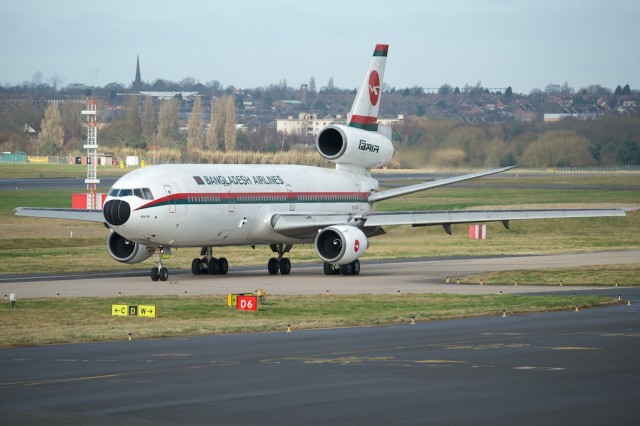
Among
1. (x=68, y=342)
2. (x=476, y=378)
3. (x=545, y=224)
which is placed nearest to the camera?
(x=476, y=378)

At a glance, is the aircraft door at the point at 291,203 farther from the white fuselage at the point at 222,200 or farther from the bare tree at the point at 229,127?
the bare tree at the point at 229,127

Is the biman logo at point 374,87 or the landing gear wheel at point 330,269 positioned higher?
the biman logo at point 374,87

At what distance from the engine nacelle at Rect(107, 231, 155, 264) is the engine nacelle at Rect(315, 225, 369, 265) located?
7229mm

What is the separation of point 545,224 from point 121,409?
66.3 m

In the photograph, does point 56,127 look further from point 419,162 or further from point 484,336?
point 484,336

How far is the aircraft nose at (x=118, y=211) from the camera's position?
156ft

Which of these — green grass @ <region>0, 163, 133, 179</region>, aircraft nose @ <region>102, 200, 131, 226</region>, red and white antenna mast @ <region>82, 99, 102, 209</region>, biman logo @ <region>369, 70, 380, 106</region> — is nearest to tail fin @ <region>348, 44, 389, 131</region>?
biman logo @ <region>369, 70, 380, 106</region>

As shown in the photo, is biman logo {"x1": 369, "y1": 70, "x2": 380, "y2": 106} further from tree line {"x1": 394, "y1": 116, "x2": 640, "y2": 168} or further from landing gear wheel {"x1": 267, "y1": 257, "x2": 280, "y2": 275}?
tree line {"x1": 394, "y1": 116, "x2": 640, "y2": 168}

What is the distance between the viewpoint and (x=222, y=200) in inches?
2020

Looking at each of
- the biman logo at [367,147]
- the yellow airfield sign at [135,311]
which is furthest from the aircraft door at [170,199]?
the biman logo at [367,147]

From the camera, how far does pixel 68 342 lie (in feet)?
99.7

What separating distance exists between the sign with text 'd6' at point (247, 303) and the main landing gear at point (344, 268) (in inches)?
607

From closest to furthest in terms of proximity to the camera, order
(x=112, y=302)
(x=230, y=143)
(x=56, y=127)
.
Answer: (x=112, y=302) → (x=230, y=143) → (x=56, y=127)

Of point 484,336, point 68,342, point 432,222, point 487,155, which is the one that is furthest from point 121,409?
point 487,155
